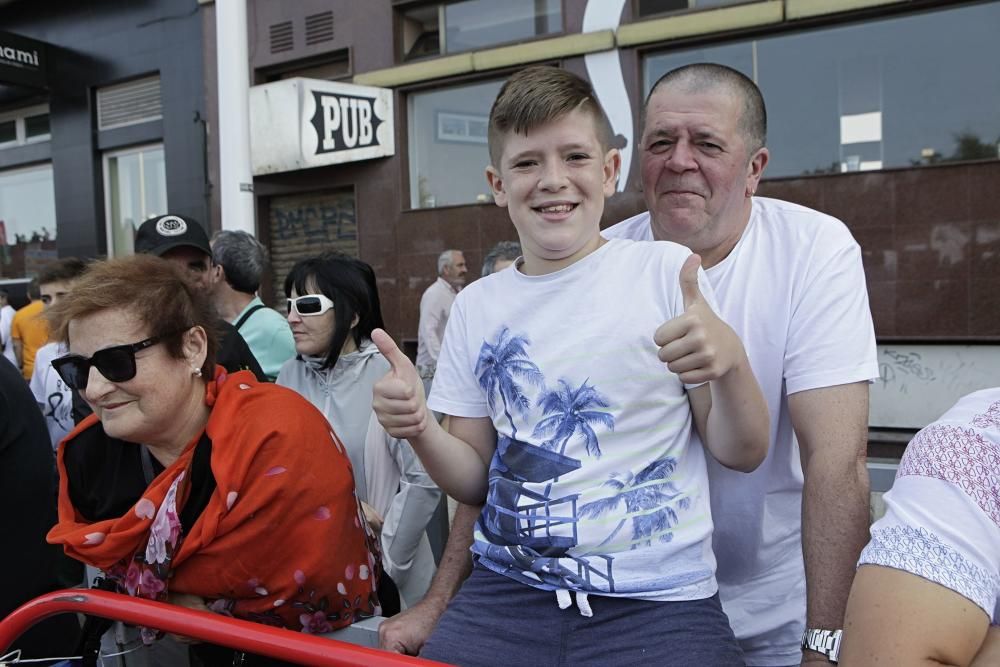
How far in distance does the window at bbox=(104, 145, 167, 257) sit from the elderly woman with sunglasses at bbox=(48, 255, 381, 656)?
11898 mm

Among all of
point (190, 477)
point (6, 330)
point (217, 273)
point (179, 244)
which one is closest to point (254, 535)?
point (190, 477)

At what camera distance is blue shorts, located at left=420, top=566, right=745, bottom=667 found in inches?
62.8

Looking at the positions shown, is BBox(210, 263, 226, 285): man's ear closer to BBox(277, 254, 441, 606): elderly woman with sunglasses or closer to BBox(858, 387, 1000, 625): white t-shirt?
BBox(277, 254, 441, 606): elderly woman with sunglasses

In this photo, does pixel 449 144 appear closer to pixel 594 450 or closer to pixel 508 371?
pixel 508 371

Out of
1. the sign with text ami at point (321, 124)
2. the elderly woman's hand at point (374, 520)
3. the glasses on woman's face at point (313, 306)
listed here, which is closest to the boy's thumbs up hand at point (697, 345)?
the elderly woman's hand at point (374, 520)

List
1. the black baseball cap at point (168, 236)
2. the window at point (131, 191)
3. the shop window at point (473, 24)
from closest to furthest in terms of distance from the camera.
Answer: the black baseball cap at point (168, 236)
the shop window at point (473, 24)
the window at point (131, 191)

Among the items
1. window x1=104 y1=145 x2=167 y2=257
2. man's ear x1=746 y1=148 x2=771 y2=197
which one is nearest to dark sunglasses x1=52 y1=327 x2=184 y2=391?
man's ear x1=746 y1=148 x2=771 y2=197

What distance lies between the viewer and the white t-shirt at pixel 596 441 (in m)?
1.64

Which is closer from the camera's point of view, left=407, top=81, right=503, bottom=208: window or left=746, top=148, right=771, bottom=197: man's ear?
left=746, top=148, right=771, bottom=197: man's ear

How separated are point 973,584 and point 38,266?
1648cm

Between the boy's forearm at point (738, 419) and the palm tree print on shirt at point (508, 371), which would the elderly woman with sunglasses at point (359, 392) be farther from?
the boy's forearm at point (738, 419)

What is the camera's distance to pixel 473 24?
34.4 feet

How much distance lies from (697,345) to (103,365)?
1.58 meters

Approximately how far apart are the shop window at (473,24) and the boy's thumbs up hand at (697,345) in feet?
A: 29.7
